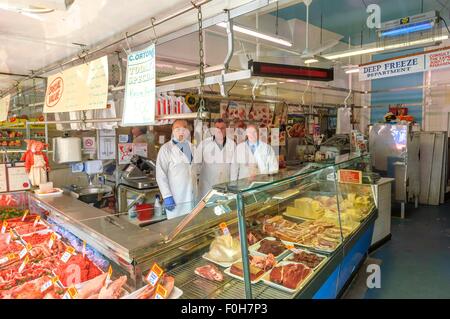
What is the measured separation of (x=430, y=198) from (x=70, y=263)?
8767 millimetres

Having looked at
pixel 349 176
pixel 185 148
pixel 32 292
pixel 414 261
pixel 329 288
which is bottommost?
pixel 414 261

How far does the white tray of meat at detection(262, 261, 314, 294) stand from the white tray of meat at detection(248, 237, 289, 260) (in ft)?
0.73

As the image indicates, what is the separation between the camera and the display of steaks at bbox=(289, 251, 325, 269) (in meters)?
2.41

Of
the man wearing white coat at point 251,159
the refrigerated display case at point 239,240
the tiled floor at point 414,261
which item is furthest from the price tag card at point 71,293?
the man wearing white coat at point 251,159

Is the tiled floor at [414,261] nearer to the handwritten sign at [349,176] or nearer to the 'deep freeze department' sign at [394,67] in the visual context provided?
the handwritten sign at [349,176]

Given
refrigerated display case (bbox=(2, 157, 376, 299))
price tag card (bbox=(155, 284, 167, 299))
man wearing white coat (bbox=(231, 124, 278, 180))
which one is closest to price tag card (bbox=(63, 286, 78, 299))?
refrigerated display case (bbox=(2, 157, 376, 299))

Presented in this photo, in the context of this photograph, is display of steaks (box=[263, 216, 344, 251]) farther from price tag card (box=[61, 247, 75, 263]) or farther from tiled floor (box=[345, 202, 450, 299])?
price tag card (box=[61, 247, 75, 263])

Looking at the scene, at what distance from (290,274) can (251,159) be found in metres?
3.27

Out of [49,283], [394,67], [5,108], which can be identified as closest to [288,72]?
[49,283]

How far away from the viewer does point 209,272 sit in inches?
81.1

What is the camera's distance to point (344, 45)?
11164mm

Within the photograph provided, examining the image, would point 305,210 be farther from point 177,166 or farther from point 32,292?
point 32,292

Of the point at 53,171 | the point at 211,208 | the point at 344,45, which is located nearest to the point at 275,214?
the point at 211,208
